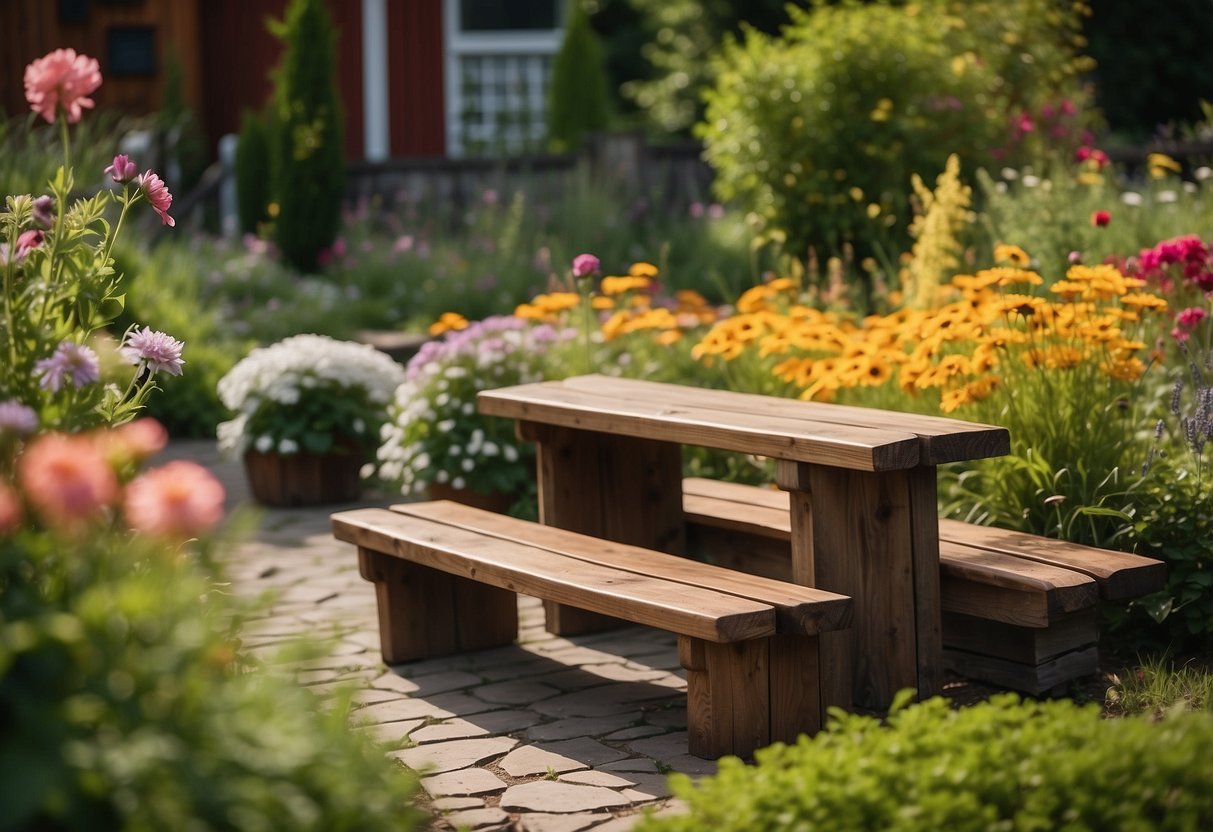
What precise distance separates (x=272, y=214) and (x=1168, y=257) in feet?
28.3

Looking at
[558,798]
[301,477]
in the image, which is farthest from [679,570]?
[301,477]

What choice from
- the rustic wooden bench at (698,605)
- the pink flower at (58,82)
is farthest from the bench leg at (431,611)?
the pink flower at (58,82)

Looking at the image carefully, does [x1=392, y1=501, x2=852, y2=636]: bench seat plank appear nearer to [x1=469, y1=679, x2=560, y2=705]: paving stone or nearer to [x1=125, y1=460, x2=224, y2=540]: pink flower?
[x1=469, y1=679, x2=560, y2=705]: paving stone

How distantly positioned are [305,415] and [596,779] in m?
3.77

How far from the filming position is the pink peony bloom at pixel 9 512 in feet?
6.48

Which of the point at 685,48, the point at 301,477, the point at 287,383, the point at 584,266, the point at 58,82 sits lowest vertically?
the point at 301,477

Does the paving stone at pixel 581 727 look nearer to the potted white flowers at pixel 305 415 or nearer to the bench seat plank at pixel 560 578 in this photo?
the bench seat plank at pixel 560 578

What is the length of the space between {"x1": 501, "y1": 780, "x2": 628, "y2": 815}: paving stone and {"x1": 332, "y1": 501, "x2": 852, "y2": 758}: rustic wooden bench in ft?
1.27

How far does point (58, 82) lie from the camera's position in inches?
120

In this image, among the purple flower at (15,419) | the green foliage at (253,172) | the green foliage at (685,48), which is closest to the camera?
the purple flower at (15,419)

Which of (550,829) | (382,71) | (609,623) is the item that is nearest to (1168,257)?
(609,623)

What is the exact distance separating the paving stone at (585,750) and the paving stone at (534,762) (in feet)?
0.07

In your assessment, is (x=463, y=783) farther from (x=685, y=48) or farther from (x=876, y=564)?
(x=685, y=48)

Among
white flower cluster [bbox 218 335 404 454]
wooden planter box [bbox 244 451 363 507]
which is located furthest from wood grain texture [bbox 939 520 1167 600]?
wooden planter box [bbox 244 451 363 507]
